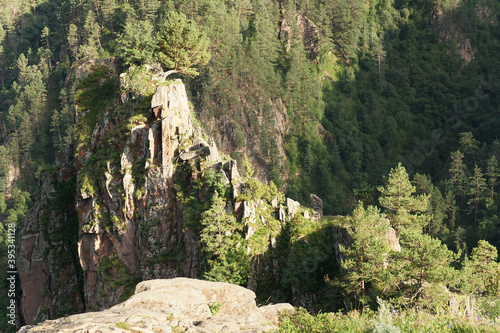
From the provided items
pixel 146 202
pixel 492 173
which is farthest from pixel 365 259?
pixel 492 173

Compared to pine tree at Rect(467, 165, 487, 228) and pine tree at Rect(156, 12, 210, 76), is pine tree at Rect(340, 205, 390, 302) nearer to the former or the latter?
pine tree at Rect(156, 12, 210, 76)

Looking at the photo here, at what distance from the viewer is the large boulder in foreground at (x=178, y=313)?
40.1 ft

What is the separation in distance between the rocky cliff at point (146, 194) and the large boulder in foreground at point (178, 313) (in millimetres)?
17876

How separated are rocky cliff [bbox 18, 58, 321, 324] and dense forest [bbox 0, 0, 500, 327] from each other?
35840 millimetres

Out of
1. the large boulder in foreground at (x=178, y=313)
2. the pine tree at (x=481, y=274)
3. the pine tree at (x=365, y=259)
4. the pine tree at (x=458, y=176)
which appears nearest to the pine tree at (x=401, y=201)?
the pine tree at (x=481, y=274)

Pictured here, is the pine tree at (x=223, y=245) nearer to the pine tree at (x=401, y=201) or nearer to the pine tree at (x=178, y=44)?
the pine tree at (x=401, y=201)

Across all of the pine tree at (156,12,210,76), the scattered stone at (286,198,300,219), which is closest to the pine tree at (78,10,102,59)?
Result: the pine tree at (156,12,210,76)

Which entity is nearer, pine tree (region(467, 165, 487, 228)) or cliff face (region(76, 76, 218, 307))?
cliff face (region(76, 76, 218, 307))

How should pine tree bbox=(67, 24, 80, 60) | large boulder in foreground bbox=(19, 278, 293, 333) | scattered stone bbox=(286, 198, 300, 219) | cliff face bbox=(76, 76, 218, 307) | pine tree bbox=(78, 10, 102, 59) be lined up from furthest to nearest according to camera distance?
pine tree bbox=(67, 24, 80, 60), pine tree bbox=(78, 10, 102, 59), cliff face bbox=(76, 76, 218, 307), scattered stone bbox=(286, 198, 300, 219), large boulder in foreground bbox=(19, 278, 293, 333)

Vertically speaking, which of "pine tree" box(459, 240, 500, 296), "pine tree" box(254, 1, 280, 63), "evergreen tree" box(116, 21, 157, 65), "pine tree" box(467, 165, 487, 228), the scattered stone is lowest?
"pine tree" box(459, 240, 500, 296)

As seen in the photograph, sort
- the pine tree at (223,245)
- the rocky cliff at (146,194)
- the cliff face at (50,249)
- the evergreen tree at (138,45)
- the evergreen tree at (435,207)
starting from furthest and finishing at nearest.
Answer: the evergreen tree at (435,207) < the cliff face at (50,249) < the evergreen tree at (138,45) < the rocky cliff at (146,194) < the pine tree at (223,245)

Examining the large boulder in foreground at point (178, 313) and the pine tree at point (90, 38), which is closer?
the large boulder in foreground at point (178, 313)

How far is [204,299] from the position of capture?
17.8 metres

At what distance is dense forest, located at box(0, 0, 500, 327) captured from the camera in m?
106
